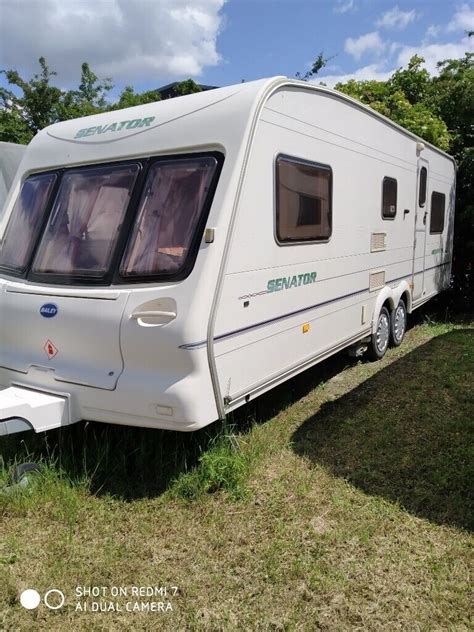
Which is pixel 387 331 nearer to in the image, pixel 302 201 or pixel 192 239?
pixel 302 201

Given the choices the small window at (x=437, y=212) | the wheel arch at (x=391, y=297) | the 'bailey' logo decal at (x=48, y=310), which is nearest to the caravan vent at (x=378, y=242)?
the wheel arch at (x=391, y=297)

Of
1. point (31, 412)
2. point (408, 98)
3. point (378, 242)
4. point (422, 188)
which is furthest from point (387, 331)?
point (408, 98)

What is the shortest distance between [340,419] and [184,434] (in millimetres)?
1439

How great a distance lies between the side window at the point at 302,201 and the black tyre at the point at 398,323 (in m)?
2.50

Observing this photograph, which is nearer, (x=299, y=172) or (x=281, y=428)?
(x=299, y=172)

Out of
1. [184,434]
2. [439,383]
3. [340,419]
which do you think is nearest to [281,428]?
[340,419]

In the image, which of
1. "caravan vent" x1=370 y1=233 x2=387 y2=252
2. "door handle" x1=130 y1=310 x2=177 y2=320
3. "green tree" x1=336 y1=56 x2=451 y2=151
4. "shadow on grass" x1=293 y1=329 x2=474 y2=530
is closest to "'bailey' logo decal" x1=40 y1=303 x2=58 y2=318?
"door handle" x1=130 y1=310 x2=177 y2=320

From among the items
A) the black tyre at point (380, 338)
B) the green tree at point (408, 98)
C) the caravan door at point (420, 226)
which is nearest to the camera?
the black tyre at point (380, 338)

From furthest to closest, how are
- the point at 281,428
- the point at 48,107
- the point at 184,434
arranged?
the point at 48,107 < the point at 281,428 < the point at 184,434

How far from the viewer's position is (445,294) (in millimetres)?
10305

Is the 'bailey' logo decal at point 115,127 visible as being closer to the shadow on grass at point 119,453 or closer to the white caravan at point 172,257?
the white caravan at point 172,257

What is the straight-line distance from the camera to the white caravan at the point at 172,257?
3.33m

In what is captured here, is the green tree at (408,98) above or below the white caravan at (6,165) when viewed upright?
above

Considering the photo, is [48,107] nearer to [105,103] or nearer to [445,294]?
[105,103]
